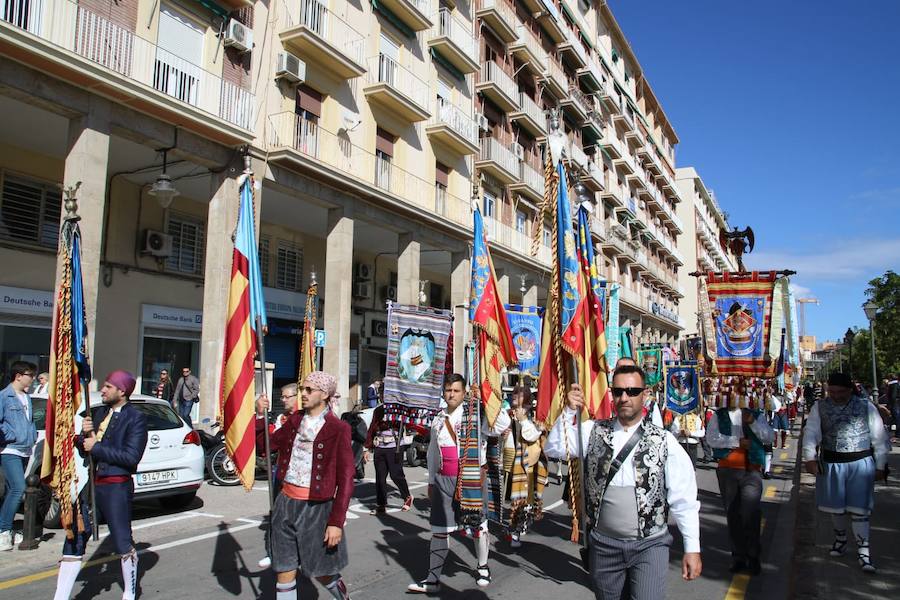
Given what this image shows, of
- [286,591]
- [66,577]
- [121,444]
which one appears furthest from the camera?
[121,444]

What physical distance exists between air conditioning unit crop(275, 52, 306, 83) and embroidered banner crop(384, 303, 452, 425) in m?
9.37

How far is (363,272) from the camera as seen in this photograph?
24000mm

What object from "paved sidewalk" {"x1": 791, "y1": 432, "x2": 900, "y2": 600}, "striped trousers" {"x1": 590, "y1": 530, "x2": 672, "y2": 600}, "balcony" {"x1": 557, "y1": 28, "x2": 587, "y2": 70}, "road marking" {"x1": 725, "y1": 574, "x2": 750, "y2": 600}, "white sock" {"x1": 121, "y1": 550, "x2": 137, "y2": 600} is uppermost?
"balcony" {"x1": 557, "y1": 28, "x2": 587, "y2": 70}

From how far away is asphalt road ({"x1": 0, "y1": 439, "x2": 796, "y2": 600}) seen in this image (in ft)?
19.1

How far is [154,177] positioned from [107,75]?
440cm

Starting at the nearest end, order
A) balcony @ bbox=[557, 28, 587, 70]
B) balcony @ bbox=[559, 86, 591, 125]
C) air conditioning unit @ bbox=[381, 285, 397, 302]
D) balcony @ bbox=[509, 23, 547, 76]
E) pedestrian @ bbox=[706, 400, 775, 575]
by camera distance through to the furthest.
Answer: pedestrian @ bbox=[706, 400, 775, 575] → air conditioning unit @ bbox=[381, 285, 397, 302] → balcony @ bbox=[509, 23, 547, 76] → balcony @ bbox=[559, 86, 591, 125] → balcony @ bbox=[557, 28, 587, 70]

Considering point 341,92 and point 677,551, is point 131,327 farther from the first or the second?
point 677,551

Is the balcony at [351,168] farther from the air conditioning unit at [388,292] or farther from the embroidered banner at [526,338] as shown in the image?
the embroidered banner at [526,338]

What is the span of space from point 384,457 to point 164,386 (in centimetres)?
885

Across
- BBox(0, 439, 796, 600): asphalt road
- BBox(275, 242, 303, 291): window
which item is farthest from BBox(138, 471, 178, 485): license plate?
BBox(275, 242, 303, 291): window

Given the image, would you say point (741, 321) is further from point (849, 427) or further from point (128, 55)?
point (128, 55)

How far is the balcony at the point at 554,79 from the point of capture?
31.2 metres

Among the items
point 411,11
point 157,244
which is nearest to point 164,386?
point 157,244

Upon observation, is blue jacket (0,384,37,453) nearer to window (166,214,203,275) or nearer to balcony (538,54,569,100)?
window (166,214,203,275)
